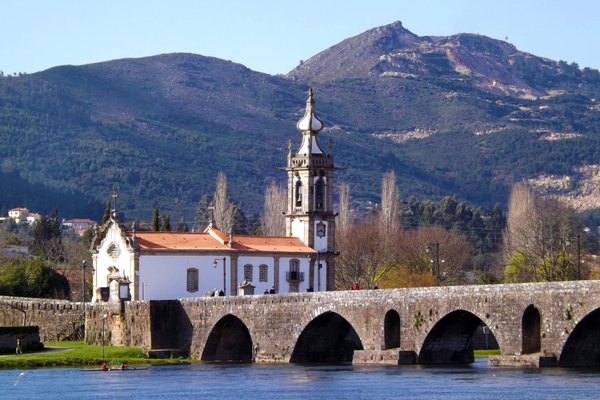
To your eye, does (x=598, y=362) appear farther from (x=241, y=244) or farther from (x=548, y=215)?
(x=548, y=215)

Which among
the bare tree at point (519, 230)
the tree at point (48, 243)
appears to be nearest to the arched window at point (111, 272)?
the tree at point (48, 243)

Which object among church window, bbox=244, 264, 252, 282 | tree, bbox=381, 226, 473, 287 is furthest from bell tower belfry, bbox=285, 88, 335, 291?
tree, bbox=381, 226, 473, 287

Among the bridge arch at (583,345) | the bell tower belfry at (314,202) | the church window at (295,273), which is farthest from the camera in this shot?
the bell tower belfry at (314,202)

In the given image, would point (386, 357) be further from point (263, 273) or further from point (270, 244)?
point (270, 244)

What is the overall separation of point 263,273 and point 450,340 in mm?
29701

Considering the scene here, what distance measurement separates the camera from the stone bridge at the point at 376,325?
270 feet

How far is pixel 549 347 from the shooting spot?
82.4 meters

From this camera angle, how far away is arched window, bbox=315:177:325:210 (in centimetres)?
12612

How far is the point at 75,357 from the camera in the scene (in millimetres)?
100500

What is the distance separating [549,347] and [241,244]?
40.4m

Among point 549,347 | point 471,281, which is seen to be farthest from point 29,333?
point 471,281

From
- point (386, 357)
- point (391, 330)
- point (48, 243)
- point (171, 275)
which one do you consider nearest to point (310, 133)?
point (171, 275)

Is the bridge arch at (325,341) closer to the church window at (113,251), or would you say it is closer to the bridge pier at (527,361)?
the bridge pier at (527,361)

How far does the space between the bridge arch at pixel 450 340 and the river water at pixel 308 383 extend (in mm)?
1134
